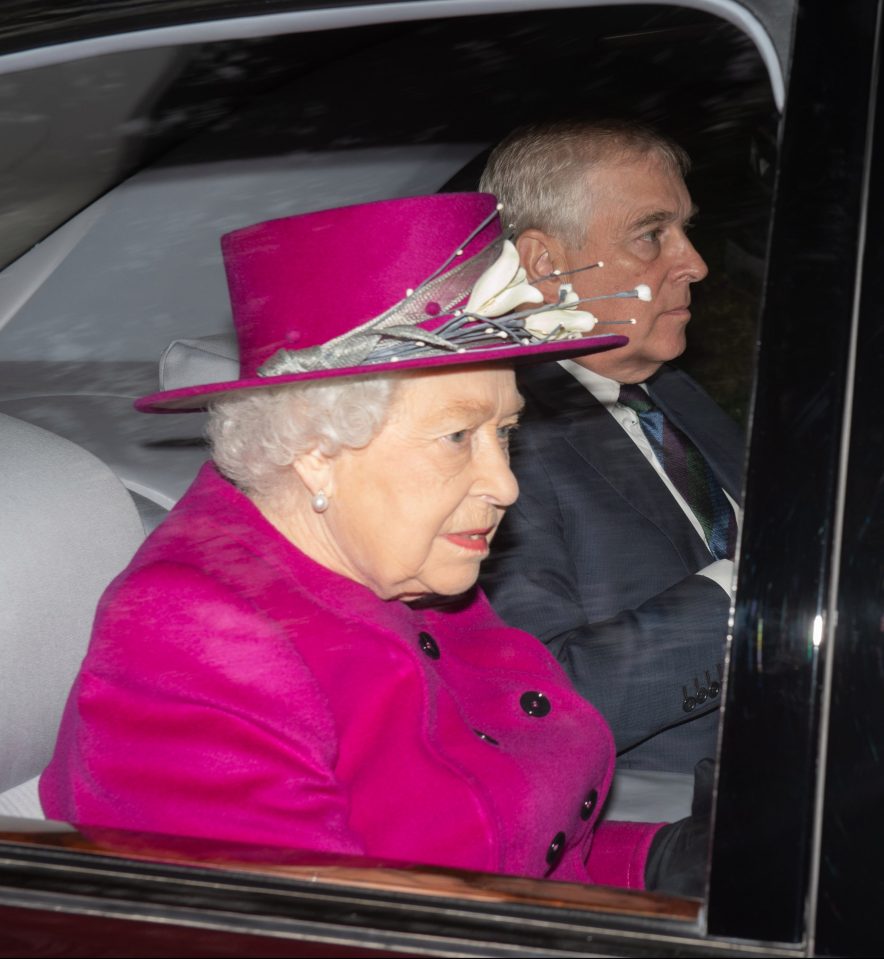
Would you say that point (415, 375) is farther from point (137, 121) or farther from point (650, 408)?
point (137, 121)

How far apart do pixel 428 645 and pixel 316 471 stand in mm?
261

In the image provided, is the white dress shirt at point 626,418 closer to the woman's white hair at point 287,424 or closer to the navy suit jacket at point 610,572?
the navy suit jacket at point 610,572

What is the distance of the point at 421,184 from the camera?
164 cm

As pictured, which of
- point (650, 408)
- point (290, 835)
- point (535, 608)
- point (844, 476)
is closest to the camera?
point (844, 476)

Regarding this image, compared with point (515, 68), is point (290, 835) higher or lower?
lower

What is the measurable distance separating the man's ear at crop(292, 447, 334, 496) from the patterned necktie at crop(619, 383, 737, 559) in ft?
1.23

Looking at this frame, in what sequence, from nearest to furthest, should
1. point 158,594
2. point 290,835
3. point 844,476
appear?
1. point 844,476
2. point 290,835
3. point 158,594

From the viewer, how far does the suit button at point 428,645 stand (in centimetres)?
172

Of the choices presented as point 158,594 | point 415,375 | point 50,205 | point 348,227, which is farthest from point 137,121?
point 158,594

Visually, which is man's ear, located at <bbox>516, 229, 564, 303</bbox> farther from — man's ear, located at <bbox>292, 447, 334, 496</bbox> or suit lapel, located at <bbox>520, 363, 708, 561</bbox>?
man's ear, located at <bbox>292, 447, 334, 496</bbox>

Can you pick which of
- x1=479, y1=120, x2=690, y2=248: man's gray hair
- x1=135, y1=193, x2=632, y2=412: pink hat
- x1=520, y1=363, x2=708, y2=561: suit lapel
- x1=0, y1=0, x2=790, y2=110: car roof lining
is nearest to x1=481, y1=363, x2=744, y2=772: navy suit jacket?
x1=520, y1=363, x2=708, y2=561: suit lapel

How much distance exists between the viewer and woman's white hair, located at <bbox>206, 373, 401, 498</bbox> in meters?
1.58

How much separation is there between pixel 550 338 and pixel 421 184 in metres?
0.23

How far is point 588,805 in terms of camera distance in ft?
5.77
